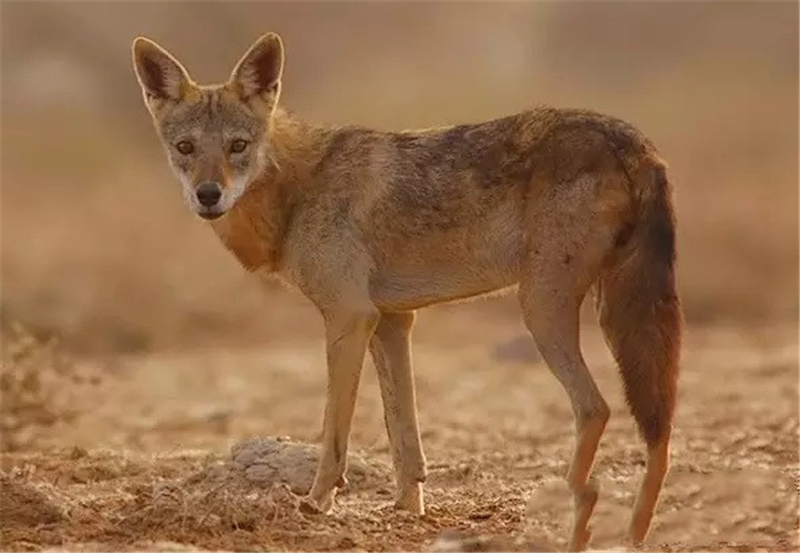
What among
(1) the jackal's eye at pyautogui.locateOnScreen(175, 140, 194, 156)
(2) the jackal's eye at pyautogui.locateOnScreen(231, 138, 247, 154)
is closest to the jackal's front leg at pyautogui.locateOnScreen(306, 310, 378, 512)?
(2) the jackal's eye at pyautogui.locateOnScreen(231, 138, 247, 154)

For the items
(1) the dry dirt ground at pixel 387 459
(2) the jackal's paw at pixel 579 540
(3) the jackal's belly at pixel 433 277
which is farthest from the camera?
(3) the jackal's belly at pixel 433 277

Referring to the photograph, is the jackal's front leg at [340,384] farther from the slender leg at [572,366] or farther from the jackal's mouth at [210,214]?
the slender leg at [572,366]

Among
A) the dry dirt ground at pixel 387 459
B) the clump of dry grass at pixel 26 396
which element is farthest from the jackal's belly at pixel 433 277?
the clump of dry grass at pixel 26 396

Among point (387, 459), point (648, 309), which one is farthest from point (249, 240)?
point (387, 459)

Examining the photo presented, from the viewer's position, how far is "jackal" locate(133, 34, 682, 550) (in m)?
9.30

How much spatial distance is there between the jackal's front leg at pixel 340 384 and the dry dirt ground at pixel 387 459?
0.22 m

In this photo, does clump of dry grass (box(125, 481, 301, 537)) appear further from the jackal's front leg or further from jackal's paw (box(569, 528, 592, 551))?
jackal's paw (box(569, 528, 592, 551))

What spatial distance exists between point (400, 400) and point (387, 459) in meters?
2.75

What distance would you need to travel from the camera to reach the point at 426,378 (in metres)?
19.2

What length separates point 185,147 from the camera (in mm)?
10180

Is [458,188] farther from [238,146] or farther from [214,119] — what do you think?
[214,119]

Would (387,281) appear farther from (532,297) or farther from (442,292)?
(532,297)

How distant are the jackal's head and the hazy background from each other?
11.3 m

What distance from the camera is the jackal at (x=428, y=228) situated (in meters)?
9.30
